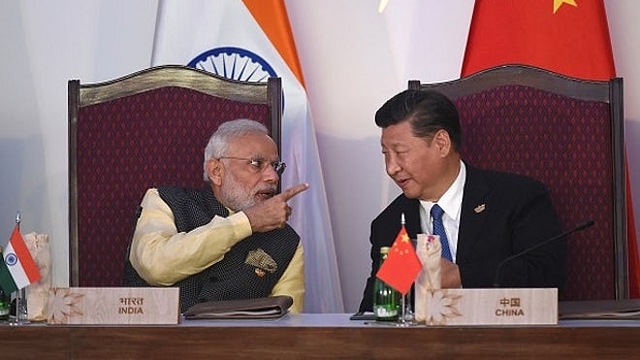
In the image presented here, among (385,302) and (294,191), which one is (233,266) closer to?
(294,191)

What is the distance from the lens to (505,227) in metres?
3.09

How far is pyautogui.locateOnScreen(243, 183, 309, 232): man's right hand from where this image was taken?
9.88 feet

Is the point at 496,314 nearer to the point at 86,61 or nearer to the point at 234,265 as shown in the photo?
the point at 234,265

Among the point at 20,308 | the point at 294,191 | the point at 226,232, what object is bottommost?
the point at 20,308

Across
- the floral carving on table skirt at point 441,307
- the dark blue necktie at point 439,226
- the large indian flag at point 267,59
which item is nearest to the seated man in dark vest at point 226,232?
the dark blue necktie at point 439,226

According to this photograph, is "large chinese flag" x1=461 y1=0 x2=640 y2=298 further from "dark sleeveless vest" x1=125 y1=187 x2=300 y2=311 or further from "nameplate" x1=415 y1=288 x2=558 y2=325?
"nameplate" x1=415 y1=288 x2=558 y2=325

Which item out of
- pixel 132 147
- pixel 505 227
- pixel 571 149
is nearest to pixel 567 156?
pixel 571 149

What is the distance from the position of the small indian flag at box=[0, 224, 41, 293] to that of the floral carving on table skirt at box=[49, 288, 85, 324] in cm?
17

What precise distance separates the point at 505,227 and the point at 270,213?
630mm

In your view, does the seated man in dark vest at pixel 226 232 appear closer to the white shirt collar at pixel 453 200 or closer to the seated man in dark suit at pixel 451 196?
the seated man in dark suit at pixel 451 196

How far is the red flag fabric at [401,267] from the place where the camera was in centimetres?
223

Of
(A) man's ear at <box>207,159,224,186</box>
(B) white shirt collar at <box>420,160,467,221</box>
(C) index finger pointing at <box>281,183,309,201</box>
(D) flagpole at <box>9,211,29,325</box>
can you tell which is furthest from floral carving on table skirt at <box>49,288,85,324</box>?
(B) white shirt collar at <box>420,160,467,221</box>

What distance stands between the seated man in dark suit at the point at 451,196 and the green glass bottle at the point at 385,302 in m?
0.66

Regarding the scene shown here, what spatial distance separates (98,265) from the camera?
3607 mm
